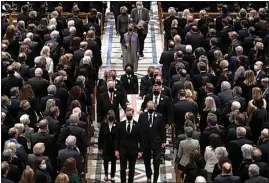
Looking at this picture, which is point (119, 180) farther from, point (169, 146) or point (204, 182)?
point (204, 182)

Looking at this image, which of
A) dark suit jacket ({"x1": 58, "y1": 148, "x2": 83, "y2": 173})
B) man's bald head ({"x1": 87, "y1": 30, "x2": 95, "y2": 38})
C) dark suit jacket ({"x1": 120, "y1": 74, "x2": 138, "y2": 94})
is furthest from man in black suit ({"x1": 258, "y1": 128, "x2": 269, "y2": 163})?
man's bald head ({"x1": 87, "y1": 30, "x2": 95, "y2": 38})

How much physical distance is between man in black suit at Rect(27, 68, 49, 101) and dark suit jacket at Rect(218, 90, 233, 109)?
157 inches

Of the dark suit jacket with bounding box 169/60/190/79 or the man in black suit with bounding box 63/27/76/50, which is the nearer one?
the dark suit jacket with bounding box 169/60/190/79

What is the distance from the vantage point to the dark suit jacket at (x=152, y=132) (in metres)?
16.7

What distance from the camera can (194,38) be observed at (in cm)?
2248

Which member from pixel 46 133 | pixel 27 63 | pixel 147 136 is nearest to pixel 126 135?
pixel 147 136

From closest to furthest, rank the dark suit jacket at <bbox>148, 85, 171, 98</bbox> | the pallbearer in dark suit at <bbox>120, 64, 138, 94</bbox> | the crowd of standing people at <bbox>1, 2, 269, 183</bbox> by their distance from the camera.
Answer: the crowd of standing people at <bbox>1, 2, 269, 183</bbox>
the dark suit jacket at <bbox>148, 85, 171, 98</bbox>
the pallbearer in dark suit at <bbox>120, 64, 138, 94</bbox>

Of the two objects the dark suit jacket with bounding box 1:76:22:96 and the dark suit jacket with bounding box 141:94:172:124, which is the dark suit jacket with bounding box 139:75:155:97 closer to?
the dark suit jacket with bounding box 141:94:172:124

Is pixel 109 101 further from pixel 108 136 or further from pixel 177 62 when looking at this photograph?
pixel 177 62

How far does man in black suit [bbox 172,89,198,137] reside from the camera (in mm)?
17281

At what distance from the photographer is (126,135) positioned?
16422 mm

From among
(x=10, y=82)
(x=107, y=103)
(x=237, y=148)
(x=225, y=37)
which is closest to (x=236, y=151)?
(x=237, y=148)

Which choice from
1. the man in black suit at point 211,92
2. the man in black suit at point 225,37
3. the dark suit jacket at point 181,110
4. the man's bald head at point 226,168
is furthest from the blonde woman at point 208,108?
the man in black suit at point 225,37

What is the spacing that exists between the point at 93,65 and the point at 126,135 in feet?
15.6
